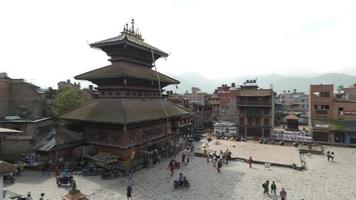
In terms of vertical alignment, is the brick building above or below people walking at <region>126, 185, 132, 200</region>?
above

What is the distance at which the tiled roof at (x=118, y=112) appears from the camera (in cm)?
2773

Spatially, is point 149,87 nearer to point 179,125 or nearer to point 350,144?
point 179,125

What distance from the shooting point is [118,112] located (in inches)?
1121

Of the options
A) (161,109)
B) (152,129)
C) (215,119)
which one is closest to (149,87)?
(161,109)

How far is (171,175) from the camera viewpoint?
1062 inches

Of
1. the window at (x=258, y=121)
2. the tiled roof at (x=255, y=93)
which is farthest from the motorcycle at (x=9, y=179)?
the window at (x=258, y=121)

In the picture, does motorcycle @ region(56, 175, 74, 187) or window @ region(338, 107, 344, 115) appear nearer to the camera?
motorcycle @ region(56, 175, 74, 187)

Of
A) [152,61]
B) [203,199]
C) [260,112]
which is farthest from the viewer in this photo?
[260,112]

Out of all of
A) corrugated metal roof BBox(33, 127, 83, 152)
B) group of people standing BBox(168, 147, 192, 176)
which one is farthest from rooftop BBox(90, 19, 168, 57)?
group of people standing BBox(168, 147, 192, 176)

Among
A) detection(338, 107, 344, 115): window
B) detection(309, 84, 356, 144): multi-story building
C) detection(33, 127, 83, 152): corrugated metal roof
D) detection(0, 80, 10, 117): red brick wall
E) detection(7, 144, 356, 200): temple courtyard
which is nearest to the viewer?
detection(7, 144, 356, 200): temple courtyard

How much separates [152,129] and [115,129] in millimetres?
6230

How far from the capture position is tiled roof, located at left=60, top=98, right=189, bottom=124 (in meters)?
27.7

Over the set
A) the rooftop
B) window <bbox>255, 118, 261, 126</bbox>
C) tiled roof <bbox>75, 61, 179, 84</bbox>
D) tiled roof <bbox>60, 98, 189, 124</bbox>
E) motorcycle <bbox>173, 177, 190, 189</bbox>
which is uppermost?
→ the rooftop

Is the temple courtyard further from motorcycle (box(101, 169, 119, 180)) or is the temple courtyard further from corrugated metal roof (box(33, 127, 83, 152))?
corrugated metal roof (box(33, 127, 83, 152))
